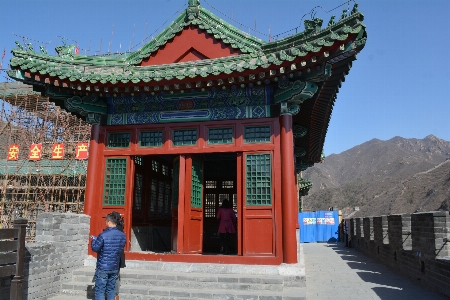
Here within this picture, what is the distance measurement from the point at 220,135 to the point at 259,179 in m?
1.53

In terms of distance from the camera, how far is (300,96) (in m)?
8.73

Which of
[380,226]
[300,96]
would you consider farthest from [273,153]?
[380,226]

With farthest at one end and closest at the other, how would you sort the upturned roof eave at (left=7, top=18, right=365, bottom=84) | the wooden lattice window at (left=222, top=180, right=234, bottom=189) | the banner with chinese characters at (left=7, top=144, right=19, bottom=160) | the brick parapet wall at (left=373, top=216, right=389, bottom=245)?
the banner with chinese characters at (left=7, top=144, right=19, bottom=160), the wooden lattice window at (left=222, top=180, right=234, bottom=189), the brick parapet wall at (left=373, top=216, right=389, bottom=245), the upturned roof eave at (left=7, top=18, right=365, bottom=84)

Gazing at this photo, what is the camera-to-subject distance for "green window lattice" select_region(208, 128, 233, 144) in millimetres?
9539

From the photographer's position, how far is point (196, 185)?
9.94 metres

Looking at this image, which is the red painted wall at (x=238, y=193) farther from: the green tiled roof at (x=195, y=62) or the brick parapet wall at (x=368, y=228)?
the brick parapet wall at (x=368, y=228)

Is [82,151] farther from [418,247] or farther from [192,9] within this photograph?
[418,247]

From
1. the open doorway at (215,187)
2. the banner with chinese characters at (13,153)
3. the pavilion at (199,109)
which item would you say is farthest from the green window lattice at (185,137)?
the banner with chinese characters at (13,153)

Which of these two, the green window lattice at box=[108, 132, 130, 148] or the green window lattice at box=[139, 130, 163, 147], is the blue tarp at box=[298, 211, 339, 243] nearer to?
the green window lattice at box=[139, 130, 163, 147]

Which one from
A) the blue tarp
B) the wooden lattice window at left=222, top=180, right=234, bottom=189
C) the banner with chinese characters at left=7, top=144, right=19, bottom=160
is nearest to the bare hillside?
the blue tarp

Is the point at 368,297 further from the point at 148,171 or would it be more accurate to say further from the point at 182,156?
the point at 148,171

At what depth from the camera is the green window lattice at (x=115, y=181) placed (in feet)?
32.7

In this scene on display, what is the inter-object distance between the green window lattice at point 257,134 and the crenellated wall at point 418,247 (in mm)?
4141

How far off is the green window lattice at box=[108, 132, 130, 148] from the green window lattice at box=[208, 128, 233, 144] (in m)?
2.32
